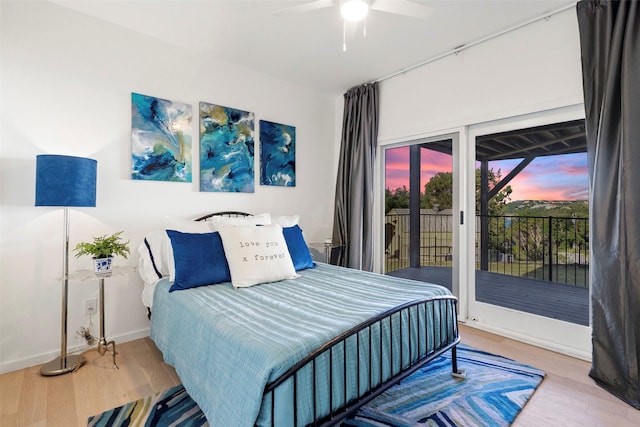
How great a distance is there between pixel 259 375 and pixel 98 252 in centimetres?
174

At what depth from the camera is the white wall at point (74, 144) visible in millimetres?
2223

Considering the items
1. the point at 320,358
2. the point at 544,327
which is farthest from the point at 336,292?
the point at 544,327

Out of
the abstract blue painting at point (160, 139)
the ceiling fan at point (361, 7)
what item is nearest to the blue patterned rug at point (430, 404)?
the abstract blue painting at point (160, 139)

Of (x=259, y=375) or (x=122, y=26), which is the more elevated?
(x=122, y=26)

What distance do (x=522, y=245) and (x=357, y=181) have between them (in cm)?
183

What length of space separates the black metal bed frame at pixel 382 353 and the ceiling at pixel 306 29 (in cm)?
224

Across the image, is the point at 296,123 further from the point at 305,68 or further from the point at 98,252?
the point at 98,252

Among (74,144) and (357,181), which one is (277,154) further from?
(74,144)

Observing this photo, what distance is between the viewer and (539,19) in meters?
2.55

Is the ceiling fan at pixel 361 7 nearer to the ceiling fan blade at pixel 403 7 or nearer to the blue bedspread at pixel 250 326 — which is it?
the ceiling fan blade at pixel 403 7

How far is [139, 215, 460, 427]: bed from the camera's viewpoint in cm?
123

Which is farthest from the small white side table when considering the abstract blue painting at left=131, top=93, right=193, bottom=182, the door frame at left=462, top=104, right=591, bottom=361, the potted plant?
the door frame at left=462, top=104, right=591, bottom=361

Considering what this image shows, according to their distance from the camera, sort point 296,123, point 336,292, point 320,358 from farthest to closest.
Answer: point 296,123 < point 336,292 < point 320,358

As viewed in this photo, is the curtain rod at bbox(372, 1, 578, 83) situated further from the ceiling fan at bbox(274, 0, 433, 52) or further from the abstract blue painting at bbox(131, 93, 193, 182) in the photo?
the abstract blue painting at bbox(131, 93, 193, 182)
